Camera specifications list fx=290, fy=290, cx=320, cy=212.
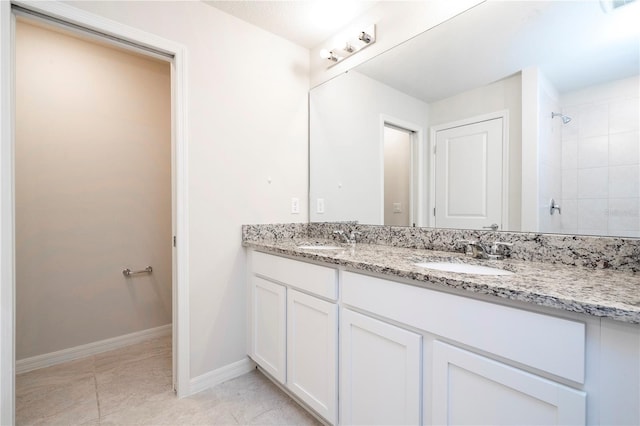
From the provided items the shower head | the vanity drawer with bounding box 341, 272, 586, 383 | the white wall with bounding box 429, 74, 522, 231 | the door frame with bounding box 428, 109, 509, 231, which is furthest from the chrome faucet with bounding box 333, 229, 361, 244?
the shower head

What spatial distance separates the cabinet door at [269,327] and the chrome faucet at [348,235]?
0.58 metres

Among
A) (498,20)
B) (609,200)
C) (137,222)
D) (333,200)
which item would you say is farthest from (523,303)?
(137,222)

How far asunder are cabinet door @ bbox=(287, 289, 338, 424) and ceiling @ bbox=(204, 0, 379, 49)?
5.59 feet

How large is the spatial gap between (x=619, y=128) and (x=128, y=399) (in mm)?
2596

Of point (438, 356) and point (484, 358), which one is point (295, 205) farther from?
point (484, 358)

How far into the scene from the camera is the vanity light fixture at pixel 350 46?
5.96ft

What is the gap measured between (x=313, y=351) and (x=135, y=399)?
3.63ft

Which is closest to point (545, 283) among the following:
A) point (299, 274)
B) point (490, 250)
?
point (490, 250)

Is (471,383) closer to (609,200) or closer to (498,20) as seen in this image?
(609,200)

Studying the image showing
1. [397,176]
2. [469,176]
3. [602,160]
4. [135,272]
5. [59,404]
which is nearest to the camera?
[602,160]

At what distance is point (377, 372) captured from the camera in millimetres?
1109

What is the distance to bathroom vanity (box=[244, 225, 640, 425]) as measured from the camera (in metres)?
0.66

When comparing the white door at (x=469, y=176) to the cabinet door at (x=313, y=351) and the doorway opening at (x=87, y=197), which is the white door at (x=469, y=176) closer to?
the cabinet door at (x=313, y=351)

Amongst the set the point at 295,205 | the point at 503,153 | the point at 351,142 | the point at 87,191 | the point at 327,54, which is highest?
the point at 327,54
